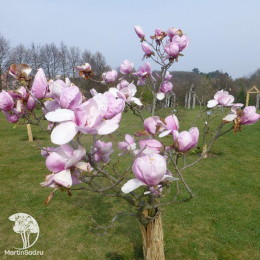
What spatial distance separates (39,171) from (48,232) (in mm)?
2492

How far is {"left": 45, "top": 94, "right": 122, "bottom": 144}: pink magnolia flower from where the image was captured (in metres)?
0.75

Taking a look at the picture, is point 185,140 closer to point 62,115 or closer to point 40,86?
point 62,115

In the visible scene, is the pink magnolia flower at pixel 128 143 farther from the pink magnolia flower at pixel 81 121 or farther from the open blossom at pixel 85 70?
the open blossom at pixel 85 70

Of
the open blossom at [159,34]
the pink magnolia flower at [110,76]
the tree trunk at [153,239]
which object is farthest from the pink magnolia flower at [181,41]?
the tree trunk at [153,239]

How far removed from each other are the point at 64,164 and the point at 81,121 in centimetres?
20

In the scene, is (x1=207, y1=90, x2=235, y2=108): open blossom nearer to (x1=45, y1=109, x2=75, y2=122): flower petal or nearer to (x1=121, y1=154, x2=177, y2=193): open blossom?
(x1=121, y1=154, x2=177, y2=193): open blossom

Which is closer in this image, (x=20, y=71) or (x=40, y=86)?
(x=40, y=86)

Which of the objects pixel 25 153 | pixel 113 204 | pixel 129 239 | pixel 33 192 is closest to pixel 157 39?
pixel 129 239

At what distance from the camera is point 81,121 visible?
2.54 feet

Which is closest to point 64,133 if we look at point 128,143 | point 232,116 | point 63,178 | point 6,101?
point 63,178

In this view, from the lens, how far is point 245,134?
31.3 feet

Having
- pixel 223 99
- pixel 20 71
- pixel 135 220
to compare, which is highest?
pixel 20 71

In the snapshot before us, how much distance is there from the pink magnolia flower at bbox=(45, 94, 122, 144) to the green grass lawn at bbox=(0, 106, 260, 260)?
123cm

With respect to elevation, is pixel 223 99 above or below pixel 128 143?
above
